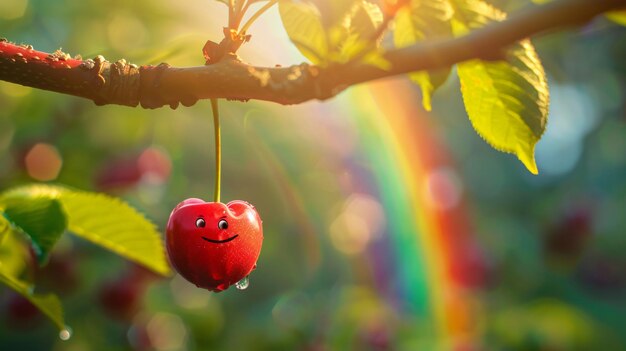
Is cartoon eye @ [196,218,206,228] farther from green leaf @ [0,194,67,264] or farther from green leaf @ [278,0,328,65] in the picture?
green leaf @ [278,0,328,65]

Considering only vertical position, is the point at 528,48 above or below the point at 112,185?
above

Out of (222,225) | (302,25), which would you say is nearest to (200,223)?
(222,225)

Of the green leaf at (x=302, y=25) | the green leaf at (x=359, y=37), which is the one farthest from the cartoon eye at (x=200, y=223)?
the green leaf at (x=359, y=37)

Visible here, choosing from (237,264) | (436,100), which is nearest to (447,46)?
(237,264)

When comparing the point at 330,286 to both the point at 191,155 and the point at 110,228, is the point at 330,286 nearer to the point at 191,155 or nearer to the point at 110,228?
the point at 191,155

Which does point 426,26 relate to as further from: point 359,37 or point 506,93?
point 359,37
